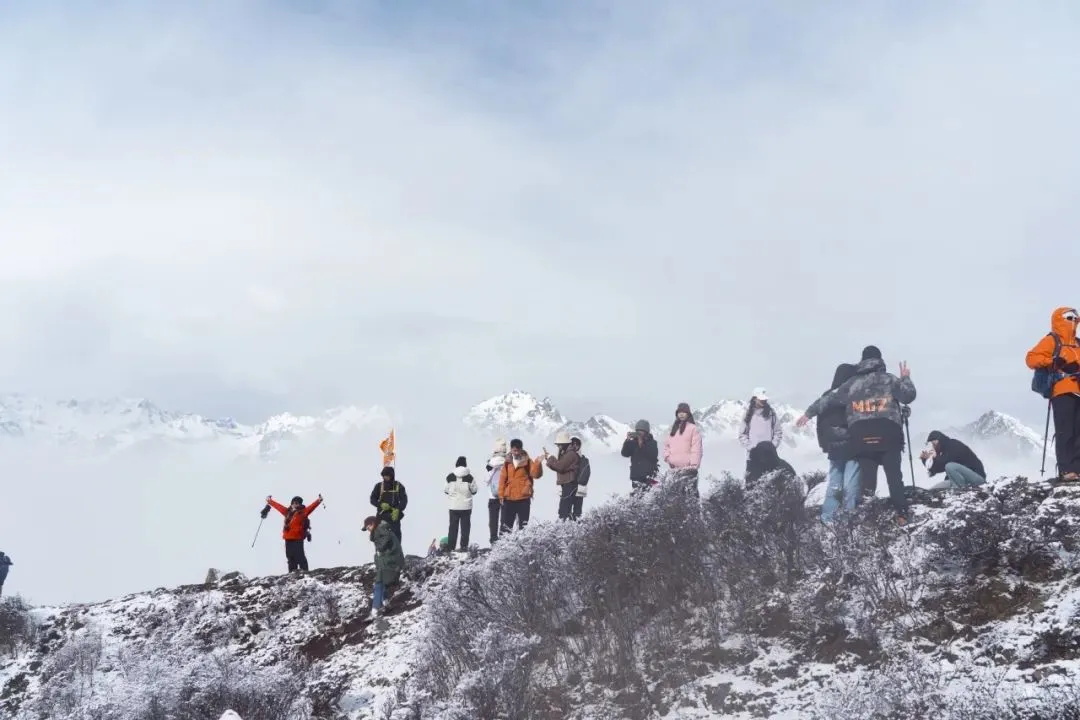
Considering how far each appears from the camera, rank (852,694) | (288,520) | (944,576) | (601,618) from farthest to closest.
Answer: (288,520)
(601,618)
(944,576)
(852,694)

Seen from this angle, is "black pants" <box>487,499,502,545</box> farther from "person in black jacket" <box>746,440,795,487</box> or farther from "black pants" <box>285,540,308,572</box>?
"person in black jacket" <box>746,440,795,487</box>

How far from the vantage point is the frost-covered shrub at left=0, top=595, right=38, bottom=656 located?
16.2m

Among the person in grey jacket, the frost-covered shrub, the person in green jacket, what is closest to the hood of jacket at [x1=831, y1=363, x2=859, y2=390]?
the person in green jacket

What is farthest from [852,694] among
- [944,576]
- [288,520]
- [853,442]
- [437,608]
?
[288,520]

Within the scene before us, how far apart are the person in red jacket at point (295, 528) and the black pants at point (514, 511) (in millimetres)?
3468

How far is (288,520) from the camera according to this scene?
1688 centimetres

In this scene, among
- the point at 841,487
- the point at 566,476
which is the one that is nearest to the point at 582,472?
the point at 566,476

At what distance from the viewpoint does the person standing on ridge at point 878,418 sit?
1106 centimetres

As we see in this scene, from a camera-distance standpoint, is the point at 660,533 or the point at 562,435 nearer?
the point at 660,533

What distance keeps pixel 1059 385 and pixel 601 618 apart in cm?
571

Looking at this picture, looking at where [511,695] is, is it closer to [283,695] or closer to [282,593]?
[283,695]

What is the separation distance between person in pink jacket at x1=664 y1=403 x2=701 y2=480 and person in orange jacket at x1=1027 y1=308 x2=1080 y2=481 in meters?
5.01

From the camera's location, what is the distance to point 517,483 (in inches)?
624

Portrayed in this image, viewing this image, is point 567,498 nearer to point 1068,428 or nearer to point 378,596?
point 378,596
